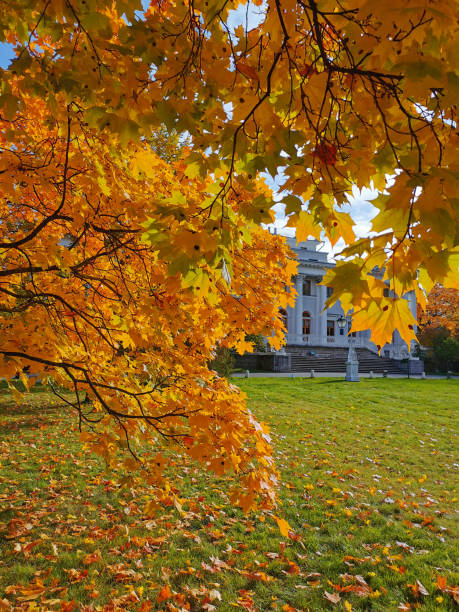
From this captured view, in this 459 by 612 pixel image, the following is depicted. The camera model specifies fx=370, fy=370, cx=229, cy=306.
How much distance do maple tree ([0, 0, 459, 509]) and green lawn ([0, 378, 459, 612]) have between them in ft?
4.66

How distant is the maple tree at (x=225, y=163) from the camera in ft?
5.52

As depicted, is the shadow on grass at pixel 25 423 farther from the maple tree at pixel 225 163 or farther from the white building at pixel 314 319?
the white building at pixel 314 319

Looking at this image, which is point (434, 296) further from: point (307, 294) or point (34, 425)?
point (34, 425)

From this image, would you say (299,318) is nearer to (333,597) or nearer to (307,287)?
(307,287)

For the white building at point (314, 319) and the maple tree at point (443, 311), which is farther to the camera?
the white building at point (314, 319)

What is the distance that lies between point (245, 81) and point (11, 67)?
4.99 feet

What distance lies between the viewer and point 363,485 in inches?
271

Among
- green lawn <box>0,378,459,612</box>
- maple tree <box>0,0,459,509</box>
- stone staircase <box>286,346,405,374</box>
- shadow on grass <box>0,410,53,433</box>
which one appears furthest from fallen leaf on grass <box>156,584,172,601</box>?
stone staircase <box>286,346,405,374</box>

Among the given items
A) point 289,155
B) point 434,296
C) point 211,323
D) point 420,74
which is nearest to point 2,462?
point 211,323

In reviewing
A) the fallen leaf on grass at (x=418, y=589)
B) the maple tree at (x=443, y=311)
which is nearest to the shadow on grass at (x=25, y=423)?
the fallen leaf on grass at (x=418, y=589)

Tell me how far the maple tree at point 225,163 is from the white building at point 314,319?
39327 mm

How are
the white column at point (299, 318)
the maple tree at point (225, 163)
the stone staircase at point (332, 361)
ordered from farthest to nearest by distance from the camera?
the white column at point (299, 318) → the stone staircase at point (332, 361) → the maple tree at point (225, 163)

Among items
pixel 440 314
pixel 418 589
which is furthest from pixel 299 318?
pixel 418 589

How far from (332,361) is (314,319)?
1321 centimetres
